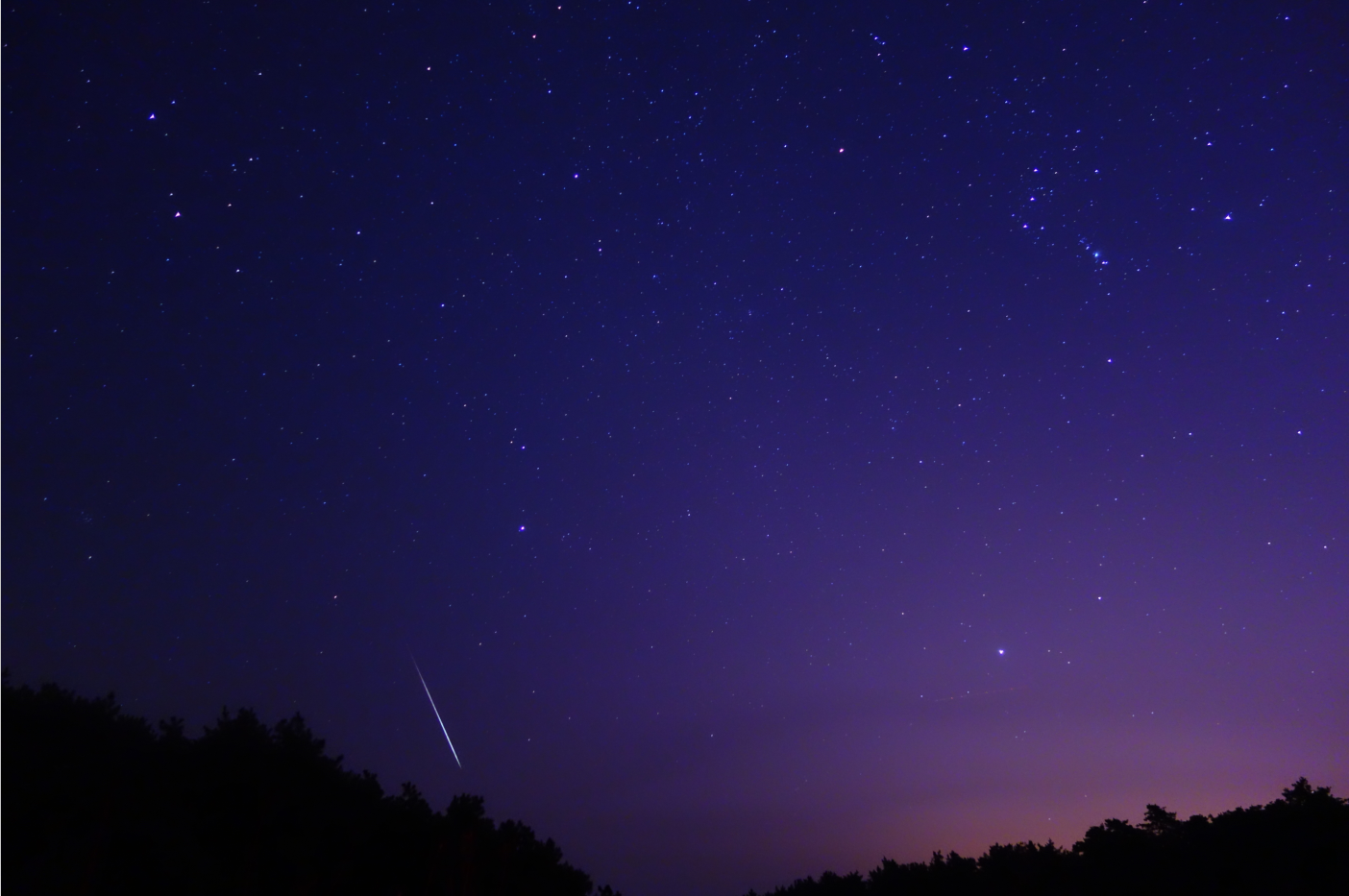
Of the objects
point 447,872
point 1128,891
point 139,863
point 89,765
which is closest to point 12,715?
point 89,765

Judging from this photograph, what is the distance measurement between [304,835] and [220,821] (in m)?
1.68

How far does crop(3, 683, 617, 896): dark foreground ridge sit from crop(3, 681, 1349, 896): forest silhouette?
4cm

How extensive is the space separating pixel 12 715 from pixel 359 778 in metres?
7.98

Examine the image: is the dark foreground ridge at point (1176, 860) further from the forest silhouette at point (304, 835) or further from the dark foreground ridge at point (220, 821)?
the dark foreground ridge at point (220, 821)

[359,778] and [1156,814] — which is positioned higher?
[359,778]

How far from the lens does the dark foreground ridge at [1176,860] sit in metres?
15.3

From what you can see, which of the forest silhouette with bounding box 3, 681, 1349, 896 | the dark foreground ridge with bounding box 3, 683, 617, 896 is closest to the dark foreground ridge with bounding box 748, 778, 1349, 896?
the forest silhouette with bounding box 3, 681, 1349, 896

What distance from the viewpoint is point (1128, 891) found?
56.9 ft

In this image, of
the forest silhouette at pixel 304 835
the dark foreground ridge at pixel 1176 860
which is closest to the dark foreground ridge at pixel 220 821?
the forest silhouette at pixel 304 835

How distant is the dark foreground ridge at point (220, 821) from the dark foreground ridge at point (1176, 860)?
11130 mm

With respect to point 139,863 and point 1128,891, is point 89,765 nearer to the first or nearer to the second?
point 139,863

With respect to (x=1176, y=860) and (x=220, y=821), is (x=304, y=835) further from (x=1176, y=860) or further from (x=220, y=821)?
(x=1176, y=860)

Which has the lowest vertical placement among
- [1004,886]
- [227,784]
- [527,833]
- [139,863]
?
[1004,886]

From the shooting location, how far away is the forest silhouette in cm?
1176
